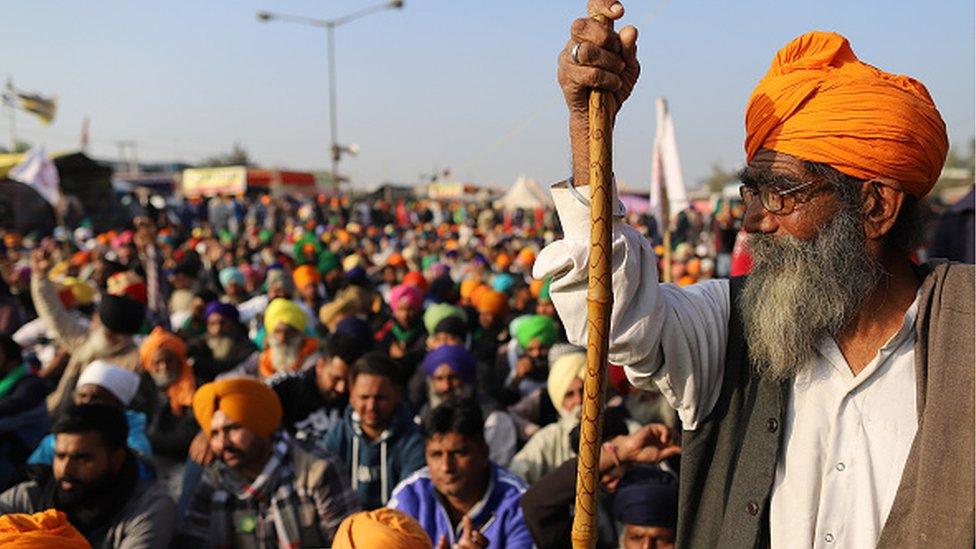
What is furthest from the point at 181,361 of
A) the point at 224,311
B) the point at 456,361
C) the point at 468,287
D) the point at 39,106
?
the point at 39,106

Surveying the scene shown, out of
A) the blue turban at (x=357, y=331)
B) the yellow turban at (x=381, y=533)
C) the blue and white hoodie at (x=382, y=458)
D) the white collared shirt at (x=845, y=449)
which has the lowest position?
the blue and white hoodie at (x=382, y=458)

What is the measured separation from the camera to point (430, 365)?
5695 mm

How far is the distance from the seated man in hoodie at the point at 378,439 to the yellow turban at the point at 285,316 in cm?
245

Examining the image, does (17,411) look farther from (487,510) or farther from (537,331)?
(537,331)

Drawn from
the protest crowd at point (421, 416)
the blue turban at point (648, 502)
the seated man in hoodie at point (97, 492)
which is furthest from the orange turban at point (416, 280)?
the blue turban at point (648, 502)

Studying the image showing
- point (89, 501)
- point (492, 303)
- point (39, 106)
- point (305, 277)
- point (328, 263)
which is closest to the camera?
point (89, 501)

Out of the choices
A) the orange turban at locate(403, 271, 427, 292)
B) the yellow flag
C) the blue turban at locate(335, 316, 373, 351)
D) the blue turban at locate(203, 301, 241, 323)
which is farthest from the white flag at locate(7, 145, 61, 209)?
the yellow flag

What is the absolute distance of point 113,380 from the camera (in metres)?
5.35

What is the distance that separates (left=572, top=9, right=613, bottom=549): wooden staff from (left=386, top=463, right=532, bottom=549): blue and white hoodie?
6.17ft

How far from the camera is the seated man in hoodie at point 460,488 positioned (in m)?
3.75

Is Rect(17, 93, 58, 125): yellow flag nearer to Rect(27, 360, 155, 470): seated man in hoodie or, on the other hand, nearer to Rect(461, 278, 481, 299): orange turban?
Rect(461, 278, 481, 299): orange turban

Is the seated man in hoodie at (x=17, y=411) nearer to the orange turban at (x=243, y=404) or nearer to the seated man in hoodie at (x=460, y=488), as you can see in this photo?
the orange turban at (x=243, y=404)

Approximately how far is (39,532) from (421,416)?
10.2 ft

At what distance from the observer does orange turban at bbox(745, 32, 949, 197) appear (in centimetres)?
195
